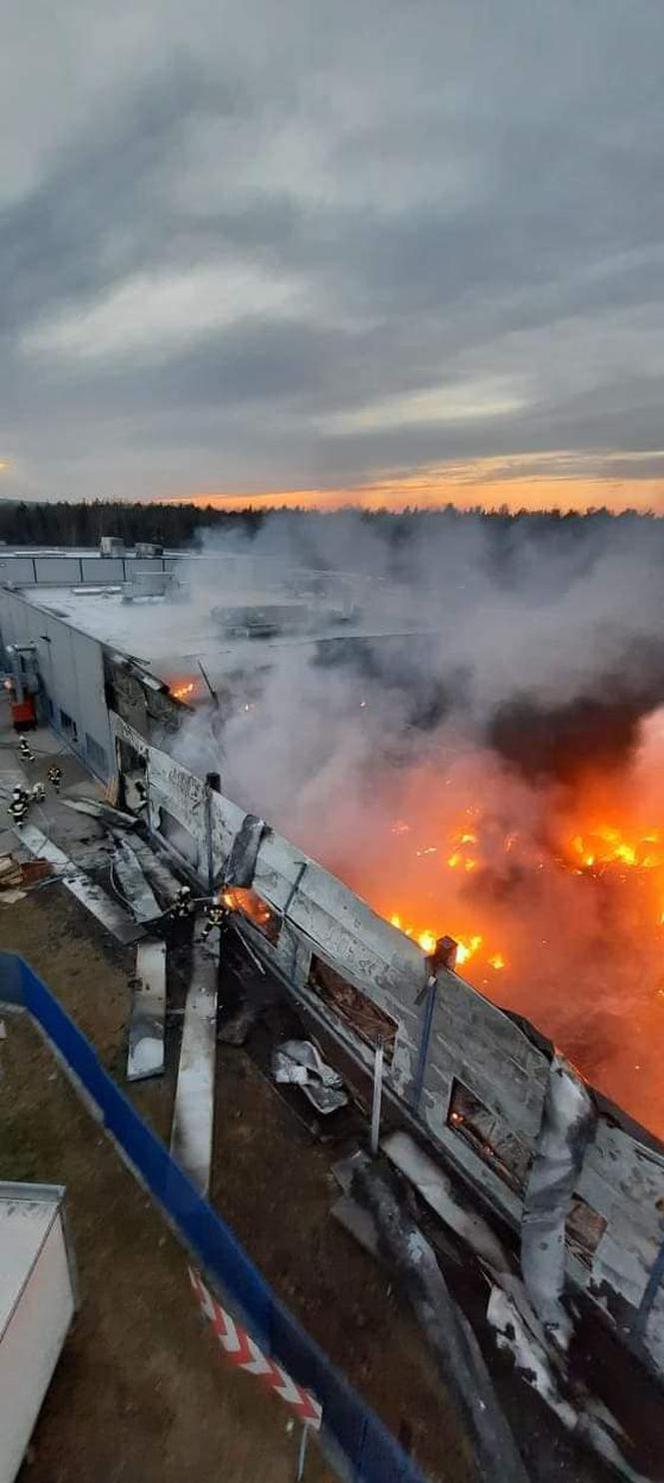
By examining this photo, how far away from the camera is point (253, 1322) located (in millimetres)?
4773

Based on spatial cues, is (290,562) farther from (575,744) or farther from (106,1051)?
(106,1051)

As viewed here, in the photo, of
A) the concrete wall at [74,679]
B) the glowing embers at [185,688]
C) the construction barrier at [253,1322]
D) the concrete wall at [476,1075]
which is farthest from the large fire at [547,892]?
the concrete wall at [74,679]

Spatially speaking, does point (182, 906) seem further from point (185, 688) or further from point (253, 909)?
point (185, 688)

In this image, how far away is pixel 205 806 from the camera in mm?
9570

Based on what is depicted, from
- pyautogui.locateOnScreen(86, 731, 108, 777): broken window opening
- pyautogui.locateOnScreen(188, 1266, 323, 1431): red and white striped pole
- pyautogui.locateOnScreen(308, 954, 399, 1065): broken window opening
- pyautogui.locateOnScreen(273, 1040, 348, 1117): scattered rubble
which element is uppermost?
pyautogui.locateOnScreen(86, 731, 108, 777): broken window opening

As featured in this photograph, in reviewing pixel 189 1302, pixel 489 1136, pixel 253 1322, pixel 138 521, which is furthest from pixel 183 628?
pixel 138 521

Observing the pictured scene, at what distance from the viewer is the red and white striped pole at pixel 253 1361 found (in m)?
4.29

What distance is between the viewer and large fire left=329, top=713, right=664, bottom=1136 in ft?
32.8

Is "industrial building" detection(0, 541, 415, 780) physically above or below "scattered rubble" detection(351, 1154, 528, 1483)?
above

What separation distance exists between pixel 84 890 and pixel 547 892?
9027 mm

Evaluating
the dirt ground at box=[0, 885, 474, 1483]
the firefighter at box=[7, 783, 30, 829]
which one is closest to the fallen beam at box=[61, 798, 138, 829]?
the firefighter at box=[7, 783, 30, 829]

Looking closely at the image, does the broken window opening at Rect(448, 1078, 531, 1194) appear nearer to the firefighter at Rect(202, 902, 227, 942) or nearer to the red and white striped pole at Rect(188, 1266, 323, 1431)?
the red and white striped pole at Rect(188, 1266, 323, 1431)

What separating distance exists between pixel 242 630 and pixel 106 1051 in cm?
1098

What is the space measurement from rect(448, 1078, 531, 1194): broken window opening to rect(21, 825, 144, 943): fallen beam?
5.28 metres
